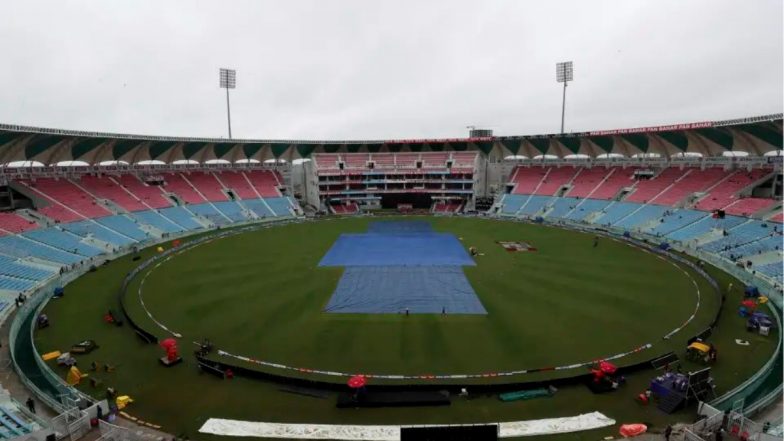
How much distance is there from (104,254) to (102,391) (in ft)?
117

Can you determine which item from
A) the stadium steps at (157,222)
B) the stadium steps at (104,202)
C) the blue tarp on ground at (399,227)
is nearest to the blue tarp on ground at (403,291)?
the blue tarp on ground at (399,227)

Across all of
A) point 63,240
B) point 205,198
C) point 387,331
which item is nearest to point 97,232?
point 63,240

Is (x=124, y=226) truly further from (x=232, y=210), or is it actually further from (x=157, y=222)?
(x=232, y=210)

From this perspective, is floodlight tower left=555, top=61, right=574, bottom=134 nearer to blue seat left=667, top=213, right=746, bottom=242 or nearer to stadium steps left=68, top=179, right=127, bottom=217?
blue seat left=667, top=213, right=746, bottom=242

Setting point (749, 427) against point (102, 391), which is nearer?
point (749, 427)

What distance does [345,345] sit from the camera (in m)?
27.4

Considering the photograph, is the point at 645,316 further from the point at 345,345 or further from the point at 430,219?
the point at 430,219

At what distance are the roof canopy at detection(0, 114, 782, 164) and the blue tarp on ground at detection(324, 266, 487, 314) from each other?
151 feet

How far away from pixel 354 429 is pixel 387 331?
33.5 feet

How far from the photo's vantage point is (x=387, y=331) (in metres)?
29.5

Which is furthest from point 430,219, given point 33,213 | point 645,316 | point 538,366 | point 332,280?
point 33,213

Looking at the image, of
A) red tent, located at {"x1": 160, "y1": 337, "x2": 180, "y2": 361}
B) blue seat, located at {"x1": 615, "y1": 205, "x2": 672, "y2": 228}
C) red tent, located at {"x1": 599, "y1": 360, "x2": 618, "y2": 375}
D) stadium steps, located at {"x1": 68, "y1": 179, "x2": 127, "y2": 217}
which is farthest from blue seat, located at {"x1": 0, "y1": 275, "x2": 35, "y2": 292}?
blue seat, located at {"x1": 615, "y1": 205, "x2": 672, "y2": 228}

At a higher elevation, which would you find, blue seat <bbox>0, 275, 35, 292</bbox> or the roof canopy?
the roof canopy

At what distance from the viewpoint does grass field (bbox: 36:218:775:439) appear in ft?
69.6
